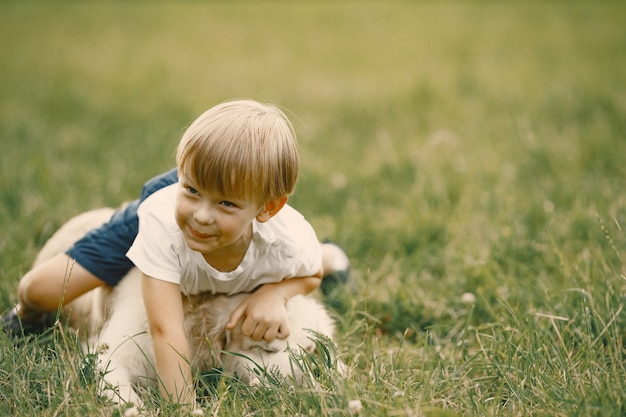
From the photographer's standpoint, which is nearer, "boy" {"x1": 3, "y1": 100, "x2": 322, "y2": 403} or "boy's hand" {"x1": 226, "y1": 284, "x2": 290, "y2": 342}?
"boy" {"x1": 3, "y1": 100, "x2": 322, "y2": 403}

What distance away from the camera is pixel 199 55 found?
7.06 m

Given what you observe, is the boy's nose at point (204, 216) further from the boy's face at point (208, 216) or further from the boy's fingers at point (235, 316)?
the boy's fingers at point (235, 316)

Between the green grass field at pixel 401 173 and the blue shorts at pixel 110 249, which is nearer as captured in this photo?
the green grass field at pixel 401 173

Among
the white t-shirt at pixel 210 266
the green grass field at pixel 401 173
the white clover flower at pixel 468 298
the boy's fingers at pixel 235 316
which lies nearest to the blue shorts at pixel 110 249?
the white t-shirt at pixel 210 266

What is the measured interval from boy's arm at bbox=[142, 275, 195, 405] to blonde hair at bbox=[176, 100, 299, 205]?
0.37 meters

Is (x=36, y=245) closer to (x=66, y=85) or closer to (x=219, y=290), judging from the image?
(x=219, y=290)

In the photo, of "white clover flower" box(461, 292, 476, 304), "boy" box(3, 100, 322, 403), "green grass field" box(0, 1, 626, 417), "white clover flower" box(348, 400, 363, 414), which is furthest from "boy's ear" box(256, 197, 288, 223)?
"white clover flower" box(461, 292, 476, 304)

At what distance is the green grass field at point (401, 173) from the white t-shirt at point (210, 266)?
33cm

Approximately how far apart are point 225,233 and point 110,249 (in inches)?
25.0

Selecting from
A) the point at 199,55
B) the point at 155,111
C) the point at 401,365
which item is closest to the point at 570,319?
the point at 401,365

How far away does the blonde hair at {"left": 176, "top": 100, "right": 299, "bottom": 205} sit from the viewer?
192 centimetres

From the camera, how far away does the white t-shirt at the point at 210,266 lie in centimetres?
208

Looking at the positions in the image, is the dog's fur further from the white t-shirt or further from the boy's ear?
the boy's ear

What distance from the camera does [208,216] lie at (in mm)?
1947
